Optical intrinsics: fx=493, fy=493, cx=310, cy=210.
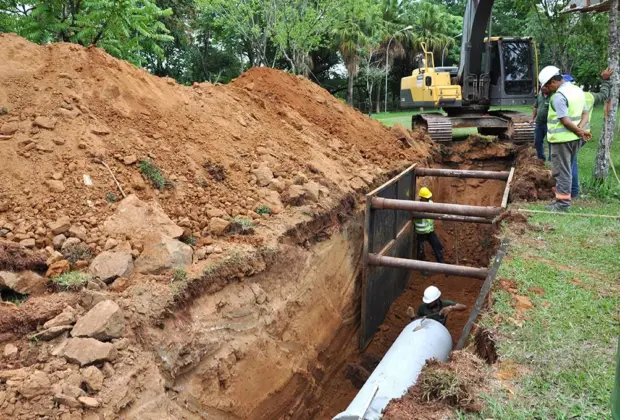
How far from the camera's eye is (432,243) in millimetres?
10227

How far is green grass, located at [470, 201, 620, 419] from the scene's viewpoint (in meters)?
3.21

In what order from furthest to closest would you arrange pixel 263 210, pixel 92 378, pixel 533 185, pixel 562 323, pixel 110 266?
pixel 533 185 < pixel 263 210 < pixel 110 266 < pixel 562 323 < pixel 92 378

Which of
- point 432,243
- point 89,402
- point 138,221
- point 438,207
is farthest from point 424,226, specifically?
point 89,402

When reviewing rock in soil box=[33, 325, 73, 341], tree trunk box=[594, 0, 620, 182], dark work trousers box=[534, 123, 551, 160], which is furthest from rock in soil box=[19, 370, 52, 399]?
dark work trousers box=[534, 123, 551, 160]

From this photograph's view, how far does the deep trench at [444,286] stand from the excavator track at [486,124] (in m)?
0.76

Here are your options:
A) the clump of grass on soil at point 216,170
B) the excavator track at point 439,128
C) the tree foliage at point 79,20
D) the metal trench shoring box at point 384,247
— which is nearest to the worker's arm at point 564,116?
the metal trench shoring box at point 384,247

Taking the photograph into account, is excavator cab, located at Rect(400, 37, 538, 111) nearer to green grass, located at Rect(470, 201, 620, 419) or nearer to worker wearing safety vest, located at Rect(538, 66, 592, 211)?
worker wearing safety vest, located at Rect(538, 66, 592, 211)

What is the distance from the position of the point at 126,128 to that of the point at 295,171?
251 cm

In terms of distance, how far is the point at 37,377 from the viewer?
3332mm

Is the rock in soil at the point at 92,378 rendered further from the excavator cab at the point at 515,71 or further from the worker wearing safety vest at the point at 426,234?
the excavator cab at the point at 515,71

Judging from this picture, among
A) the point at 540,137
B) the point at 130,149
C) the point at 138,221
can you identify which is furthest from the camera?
the point at 540,137

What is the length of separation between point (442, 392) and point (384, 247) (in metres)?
5.13

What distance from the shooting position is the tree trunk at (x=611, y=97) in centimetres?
881

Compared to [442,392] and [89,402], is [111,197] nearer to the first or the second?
[89,402]
